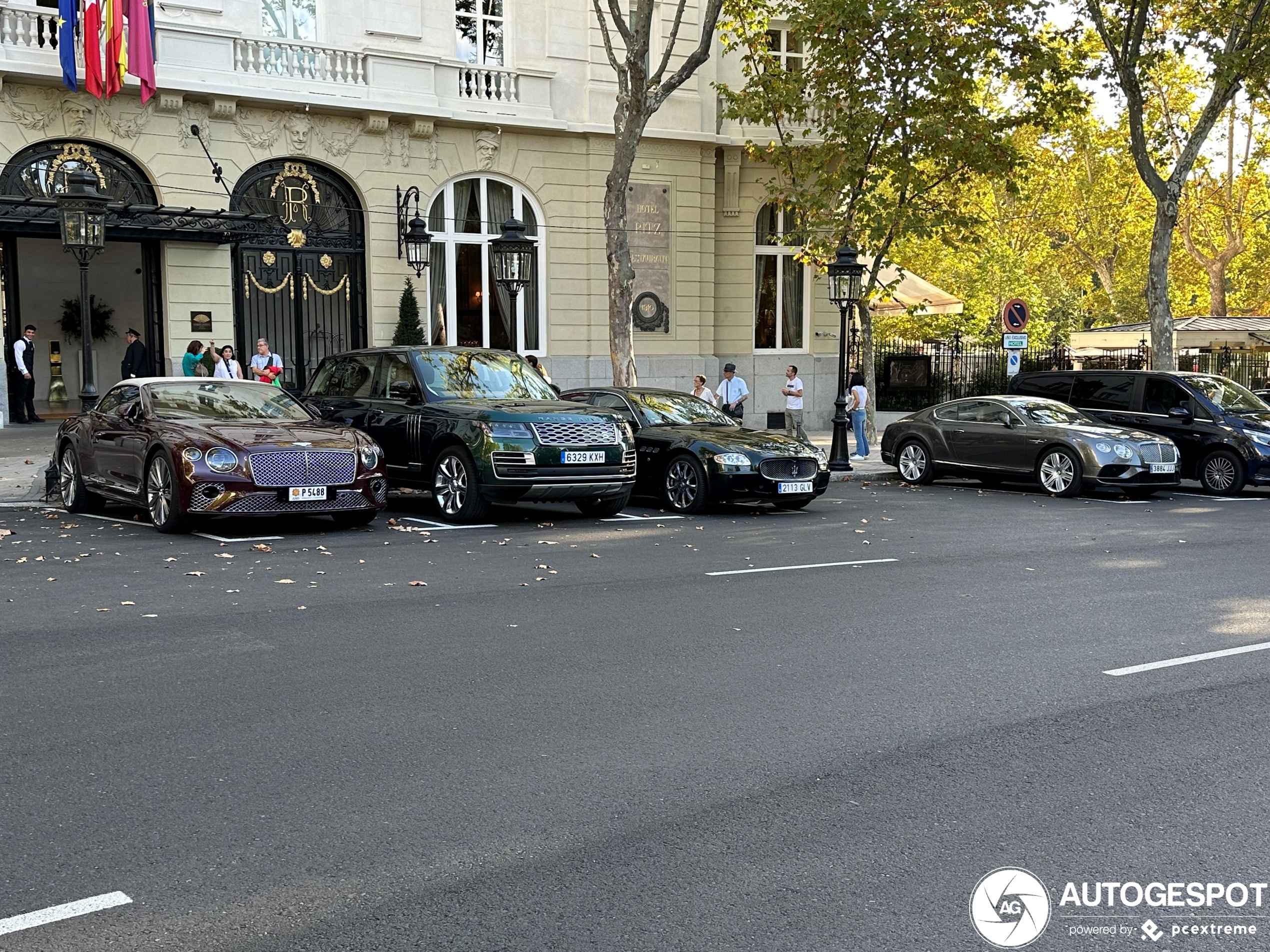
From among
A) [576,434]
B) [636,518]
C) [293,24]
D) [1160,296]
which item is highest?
[293,24]

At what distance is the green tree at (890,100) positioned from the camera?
2520 cm

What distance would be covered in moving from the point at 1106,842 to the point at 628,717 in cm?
229

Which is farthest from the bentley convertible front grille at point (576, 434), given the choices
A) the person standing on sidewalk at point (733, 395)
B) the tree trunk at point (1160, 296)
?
the tree trunk at point (1160, 296)

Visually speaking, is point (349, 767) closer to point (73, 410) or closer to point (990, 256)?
point (73, 410)

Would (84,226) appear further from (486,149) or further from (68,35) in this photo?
(486,149)

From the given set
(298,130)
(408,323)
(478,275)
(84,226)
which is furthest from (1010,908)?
(478,275)

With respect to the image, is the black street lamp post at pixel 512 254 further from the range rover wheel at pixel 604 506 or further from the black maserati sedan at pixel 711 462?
the range rover wheel at pixel 604 506

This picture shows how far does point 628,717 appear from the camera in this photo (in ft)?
20.4

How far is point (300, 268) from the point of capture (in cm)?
2589

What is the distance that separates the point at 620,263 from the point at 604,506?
Answer: 28.0 ft

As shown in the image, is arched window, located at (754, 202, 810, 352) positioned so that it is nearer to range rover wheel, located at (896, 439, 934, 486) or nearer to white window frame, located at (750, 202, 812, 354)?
white window frame, located at (750, 202, 812, 354)

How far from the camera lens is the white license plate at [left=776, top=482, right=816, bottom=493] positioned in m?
15.4

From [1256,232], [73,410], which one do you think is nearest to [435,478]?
[73,410]

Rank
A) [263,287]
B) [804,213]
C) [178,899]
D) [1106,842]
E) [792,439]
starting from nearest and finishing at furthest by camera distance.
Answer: [178,899] < [1106,842] < [792,439] < [263,287] < [804,213]
